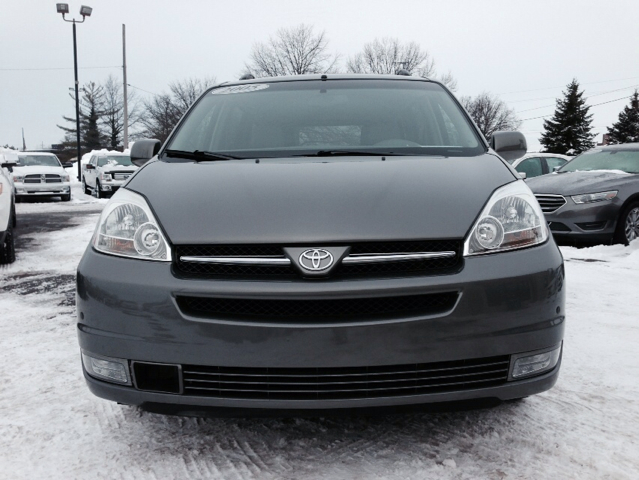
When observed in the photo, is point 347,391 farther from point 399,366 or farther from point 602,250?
point 602,250

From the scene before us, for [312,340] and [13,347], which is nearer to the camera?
[312,340]

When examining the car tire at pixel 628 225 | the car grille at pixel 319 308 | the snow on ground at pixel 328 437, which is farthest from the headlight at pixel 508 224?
the car tire at pixel 628 225

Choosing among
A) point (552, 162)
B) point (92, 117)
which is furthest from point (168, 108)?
point (552, 162)

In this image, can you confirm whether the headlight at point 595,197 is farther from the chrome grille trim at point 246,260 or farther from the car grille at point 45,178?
the car grille at point 45,178

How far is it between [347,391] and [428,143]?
1639 millimetres

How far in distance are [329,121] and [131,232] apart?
142 centimetres

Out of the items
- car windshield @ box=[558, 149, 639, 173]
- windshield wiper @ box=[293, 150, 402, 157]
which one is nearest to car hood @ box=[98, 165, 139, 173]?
car windshield @ box=[558, 149, 639, 173]

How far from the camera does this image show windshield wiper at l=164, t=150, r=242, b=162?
2.94 meters

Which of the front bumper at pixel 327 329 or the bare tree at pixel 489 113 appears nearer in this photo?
the front bumper at pixel 327 329

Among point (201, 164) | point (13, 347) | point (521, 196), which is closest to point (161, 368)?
point (201, 164)

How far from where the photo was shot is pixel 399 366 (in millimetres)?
2084

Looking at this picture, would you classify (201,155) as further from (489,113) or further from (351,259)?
(489,113)

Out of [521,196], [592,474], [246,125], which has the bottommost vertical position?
[592,474]

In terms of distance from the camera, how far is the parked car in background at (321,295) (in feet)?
6.71
